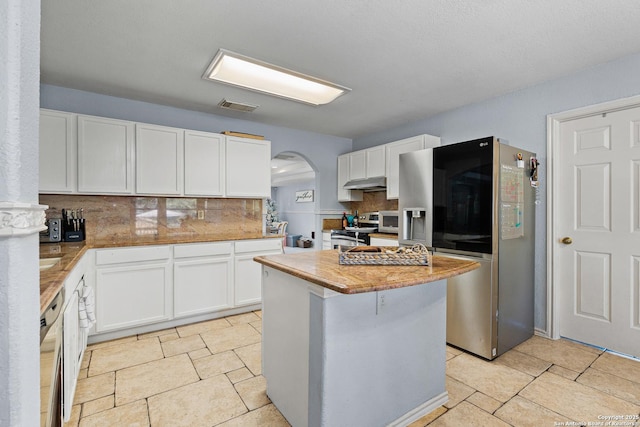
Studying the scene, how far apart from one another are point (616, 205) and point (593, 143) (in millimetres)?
570

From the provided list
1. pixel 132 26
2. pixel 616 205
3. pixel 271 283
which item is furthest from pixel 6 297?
pixel 616 205

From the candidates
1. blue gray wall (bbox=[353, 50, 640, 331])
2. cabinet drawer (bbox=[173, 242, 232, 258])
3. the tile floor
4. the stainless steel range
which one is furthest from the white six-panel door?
cabinet drawer (bbox=[173, 242, 232, 258])

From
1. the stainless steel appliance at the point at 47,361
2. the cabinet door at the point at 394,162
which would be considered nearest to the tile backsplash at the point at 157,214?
the cabinet door at the point at 394,162

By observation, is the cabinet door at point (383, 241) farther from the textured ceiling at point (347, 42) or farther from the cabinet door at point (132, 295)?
the cabinet door at point (132, 295)

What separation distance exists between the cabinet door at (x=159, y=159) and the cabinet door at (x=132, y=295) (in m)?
0.85

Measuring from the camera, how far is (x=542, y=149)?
3.03 metres

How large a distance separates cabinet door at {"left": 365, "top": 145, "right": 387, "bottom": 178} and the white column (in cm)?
398

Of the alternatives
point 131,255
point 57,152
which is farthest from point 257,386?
point 57,152

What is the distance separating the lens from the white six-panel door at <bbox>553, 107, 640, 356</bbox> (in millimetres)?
2547

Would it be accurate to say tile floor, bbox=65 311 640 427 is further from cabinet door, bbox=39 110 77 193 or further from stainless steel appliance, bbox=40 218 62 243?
cabinet door, bbox=39 110 77 193

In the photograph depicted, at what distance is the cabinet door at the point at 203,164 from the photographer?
3531 mm

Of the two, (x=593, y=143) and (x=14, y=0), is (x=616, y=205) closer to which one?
(x=593, y=143)

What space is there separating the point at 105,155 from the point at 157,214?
84 centimetres

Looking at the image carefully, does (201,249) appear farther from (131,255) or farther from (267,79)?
(267,79)
